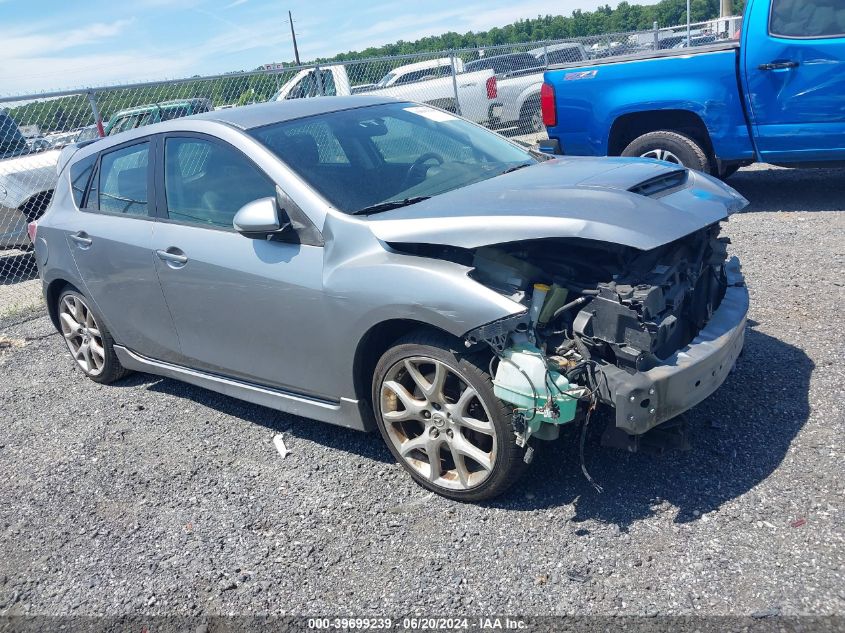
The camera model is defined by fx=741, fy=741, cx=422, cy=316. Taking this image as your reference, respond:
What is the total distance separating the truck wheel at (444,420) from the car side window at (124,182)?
6.90ft

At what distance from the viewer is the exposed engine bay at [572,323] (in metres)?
2.90

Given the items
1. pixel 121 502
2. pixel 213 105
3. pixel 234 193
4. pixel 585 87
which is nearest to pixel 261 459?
pixel 121 502

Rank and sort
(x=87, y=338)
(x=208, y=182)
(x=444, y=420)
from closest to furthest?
(x=444, y=420), (x=208, y=182), (x=87, y=338)

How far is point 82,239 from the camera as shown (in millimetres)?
4906

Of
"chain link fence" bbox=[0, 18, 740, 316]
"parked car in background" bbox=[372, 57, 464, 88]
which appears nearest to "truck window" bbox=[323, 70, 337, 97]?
"chain link fence" bbox=[0, 18, 740, 316]

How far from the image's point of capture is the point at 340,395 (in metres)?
3.64

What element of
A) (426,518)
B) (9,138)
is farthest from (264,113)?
(9,138)

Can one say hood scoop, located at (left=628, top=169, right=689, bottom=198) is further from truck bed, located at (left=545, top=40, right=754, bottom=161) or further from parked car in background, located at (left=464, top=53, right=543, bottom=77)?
parked car in background, located at (left=464, top=53, right=543, bottom=77)

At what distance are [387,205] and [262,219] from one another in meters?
0.60

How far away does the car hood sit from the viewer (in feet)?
9.65

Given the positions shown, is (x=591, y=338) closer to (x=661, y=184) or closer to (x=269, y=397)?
(x=661, y=184)

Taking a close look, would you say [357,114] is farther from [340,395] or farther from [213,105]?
[213,105]

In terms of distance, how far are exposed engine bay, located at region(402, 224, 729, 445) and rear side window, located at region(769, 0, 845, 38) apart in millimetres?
4503

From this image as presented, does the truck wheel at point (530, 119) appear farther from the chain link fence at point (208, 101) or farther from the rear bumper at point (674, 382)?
the rear bumper at point (674, 382)
